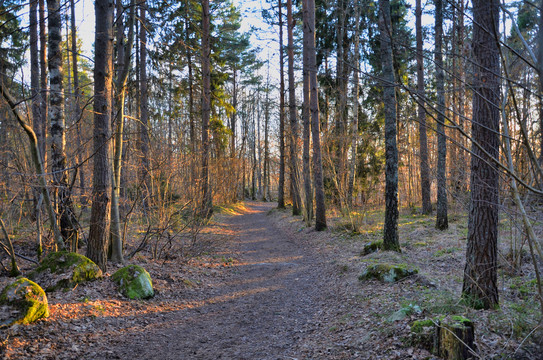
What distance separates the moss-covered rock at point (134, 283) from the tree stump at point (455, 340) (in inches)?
177

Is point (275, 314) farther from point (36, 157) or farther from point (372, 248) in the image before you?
point (36, 157)

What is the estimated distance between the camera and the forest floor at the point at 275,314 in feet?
12.2

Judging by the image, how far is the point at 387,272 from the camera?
6.07 meters

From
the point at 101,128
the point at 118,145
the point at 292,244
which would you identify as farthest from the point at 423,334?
the point at 292,244

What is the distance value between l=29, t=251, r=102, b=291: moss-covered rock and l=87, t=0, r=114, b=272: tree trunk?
43cm

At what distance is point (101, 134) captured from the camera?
6098 millimetres

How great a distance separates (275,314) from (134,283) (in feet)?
7.99

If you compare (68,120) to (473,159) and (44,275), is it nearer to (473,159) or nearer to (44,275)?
(44,275)

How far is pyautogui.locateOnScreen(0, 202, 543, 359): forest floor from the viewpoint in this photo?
373cm

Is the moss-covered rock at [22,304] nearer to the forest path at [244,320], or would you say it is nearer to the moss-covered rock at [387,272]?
the forest path at [244,320]

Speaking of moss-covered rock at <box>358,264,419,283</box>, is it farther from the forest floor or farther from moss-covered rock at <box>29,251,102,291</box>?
moss-covered rock at <box>29,251,102,291</box>

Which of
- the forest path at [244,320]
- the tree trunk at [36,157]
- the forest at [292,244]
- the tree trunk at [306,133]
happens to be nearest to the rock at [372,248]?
the forest at [292,244]

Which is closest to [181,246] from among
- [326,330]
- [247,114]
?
[326,330]

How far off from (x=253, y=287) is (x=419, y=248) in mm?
4636
